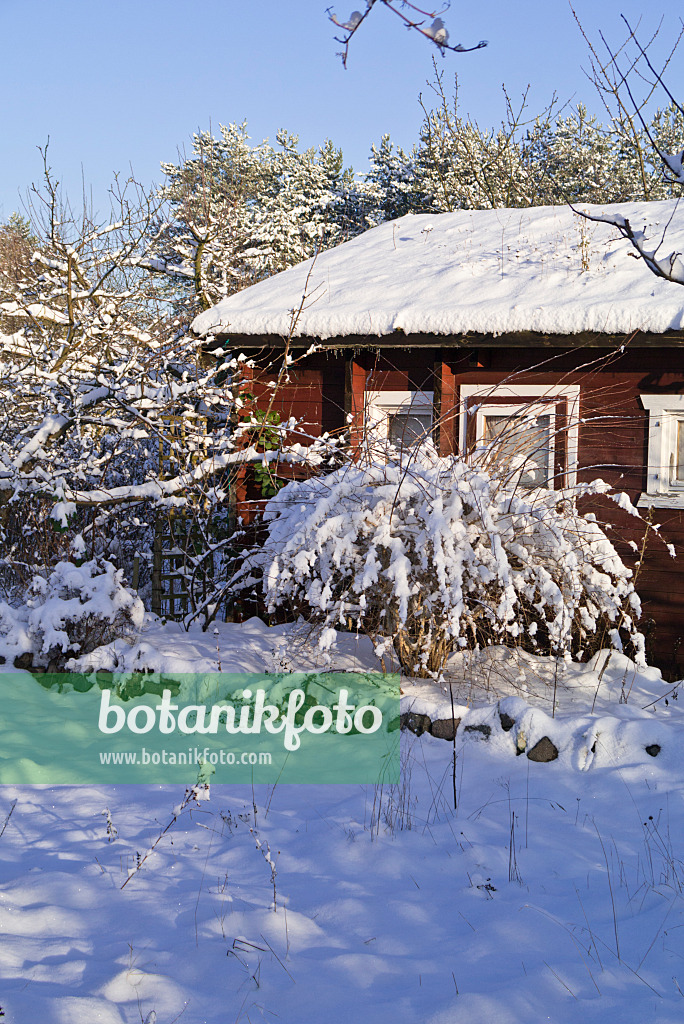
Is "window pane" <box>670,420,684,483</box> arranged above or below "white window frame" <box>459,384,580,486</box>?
below

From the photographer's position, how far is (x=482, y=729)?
4602mm

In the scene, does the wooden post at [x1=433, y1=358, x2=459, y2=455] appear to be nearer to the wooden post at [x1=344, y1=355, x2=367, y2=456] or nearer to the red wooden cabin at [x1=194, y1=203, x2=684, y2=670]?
the red wooden cabin at [x1=194, y1=203, x2=684, y2=670]

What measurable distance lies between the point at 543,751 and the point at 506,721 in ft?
0.86

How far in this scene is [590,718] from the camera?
4633 millimetres

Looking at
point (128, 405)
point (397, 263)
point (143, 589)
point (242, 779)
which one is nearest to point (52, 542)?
point (128, 405)

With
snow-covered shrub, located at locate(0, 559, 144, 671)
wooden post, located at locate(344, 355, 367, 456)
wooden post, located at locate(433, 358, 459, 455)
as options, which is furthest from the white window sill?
snow-covered shrub, located at locate(0, 559, 144, 671)

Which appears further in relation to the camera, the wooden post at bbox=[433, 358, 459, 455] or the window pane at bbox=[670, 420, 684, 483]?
the wooden post at bbox=[433, 358, 459, 455]

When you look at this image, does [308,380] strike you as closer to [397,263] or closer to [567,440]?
[397,263]

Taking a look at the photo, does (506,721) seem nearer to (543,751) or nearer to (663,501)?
(543,751)

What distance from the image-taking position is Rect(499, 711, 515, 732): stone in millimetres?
4551

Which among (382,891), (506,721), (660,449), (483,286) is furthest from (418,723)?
(483,286)

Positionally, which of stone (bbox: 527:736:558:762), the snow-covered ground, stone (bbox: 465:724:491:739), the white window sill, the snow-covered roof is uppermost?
the snow-covered roof

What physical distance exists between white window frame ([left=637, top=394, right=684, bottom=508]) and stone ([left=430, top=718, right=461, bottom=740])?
10.5 feet

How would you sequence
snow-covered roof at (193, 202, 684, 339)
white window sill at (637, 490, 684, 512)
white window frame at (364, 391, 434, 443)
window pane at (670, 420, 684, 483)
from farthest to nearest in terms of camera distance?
white window frame at (364, 391, 434, 443), window pane at (670, 420, 684, 483), white window sill at (637, 490, 684, 512), snow-covered roof at (193, 202, 684, 339)
